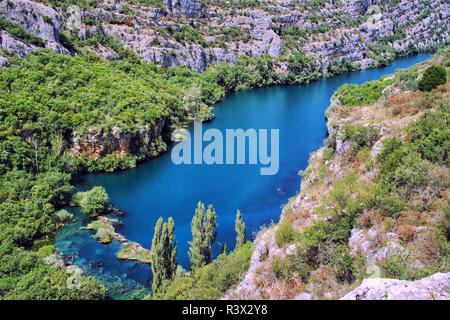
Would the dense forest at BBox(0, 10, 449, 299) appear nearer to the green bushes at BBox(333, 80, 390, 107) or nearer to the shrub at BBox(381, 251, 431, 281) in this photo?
the green bushes at BBox(333, 80, 390, 107)

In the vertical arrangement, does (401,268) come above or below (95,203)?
below

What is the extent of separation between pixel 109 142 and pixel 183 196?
45.9 ft

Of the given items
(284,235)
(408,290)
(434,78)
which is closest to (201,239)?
(284,235)

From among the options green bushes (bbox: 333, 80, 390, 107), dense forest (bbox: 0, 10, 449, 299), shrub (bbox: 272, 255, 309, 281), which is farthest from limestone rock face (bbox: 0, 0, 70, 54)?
shrub (bbox: 272, 255, 309, 281)

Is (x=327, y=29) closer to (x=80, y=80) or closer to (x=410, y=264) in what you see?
(x=80, y=80)

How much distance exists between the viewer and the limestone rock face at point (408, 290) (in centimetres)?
641

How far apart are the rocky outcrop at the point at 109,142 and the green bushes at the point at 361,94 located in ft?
94.1

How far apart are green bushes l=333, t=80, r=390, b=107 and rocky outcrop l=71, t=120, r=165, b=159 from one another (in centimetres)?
2868

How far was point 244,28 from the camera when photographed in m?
99.7

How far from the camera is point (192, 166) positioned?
40.4 m

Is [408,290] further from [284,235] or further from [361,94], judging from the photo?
[361,94]

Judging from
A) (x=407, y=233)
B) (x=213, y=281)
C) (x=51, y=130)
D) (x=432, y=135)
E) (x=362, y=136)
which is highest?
(x=51, y=130)

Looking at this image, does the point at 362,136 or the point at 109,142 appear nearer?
the point at 362,136
